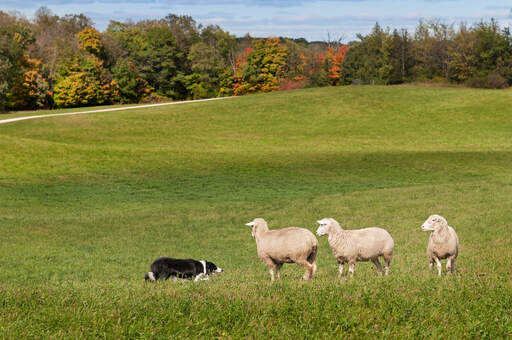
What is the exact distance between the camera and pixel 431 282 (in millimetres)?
8586

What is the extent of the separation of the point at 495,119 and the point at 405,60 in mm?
64997

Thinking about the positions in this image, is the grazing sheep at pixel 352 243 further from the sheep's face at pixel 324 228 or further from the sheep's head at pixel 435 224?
the sheep's head at pixel 435 224

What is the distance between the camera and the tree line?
9581 centimetres

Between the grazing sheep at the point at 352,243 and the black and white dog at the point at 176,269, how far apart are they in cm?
→ 326

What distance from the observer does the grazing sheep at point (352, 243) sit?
32.2 feet

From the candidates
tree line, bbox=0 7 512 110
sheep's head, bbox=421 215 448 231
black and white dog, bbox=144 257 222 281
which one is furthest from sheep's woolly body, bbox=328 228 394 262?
tree line, bbox=0 7 512 110

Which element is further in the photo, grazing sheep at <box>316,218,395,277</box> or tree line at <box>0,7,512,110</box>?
tree line at <box>0,7,512,110</box>

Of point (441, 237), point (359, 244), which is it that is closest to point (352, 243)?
point (359, 244)

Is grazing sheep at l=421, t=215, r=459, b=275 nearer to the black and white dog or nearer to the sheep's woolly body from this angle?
the sheep's woolly body

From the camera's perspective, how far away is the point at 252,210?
24750 mm

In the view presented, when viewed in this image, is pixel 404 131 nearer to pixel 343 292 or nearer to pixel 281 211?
pixel 281 211

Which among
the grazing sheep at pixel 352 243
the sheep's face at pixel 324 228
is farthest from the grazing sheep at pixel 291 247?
the grazing sheep at pixel 352 243

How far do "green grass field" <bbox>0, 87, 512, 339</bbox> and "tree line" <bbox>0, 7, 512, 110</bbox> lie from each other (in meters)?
33.9

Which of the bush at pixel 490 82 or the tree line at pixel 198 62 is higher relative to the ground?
the tree line at pixel 198 62
